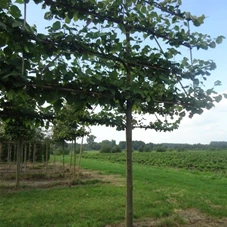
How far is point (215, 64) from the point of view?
4023 mm

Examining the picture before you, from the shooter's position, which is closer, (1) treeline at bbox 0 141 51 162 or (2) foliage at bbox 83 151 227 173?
(1) treeline at bbox 0 141 51 162

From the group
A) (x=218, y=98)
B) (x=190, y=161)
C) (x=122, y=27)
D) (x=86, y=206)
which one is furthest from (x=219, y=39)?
(x=190, y=161)

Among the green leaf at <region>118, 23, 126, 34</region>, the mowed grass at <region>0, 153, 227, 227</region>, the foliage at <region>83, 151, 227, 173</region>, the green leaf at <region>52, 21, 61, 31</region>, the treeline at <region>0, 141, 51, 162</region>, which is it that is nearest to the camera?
the green leaf at <region>52, 21, 61, 31</region>

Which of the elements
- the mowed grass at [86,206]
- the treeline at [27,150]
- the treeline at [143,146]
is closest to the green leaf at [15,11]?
the mowed grass at [86,206]

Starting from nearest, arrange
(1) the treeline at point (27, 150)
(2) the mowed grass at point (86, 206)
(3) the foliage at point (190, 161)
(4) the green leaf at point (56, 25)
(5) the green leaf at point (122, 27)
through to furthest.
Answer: (4) the green leaf at point (56, 25), (5) the green leaf at point (122, 27), (2) the mowed grass at point (86, 206), (1) the treeline at point (27, 150), (3) the foliage at point (190, 161)

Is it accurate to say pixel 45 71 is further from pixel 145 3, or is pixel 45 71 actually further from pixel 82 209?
pixel 82 209

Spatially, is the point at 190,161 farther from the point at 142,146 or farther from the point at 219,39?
the point at 142,146

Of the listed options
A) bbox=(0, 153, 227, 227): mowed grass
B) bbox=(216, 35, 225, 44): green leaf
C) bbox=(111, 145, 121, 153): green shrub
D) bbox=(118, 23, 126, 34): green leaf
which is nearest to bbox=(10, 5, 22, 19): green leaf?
bbox=(118, 23, 126, 34): green leaf

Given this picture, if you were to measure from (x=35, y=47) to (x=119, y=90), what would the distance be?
1104 mm

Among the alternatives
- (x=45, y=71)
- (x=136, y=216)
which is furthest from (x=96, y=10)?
(x=136, y=216)

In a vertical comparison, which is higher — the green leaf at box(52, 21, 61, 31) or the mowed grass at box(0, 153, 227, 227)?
the green leaf at box(52, 21, 61, 31)

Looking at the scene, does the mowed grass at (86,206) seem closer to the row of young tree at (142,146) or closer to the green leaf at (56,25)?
the green leaf at (56,25)

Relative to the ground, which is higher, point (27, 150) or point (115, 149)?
point (27, 150)

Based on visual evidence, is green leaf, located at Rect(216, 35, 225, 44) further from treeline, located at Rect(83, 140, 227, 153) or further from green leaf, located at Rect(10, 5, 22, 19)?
treeline, located at Rect(83, 140, 227, 153)
